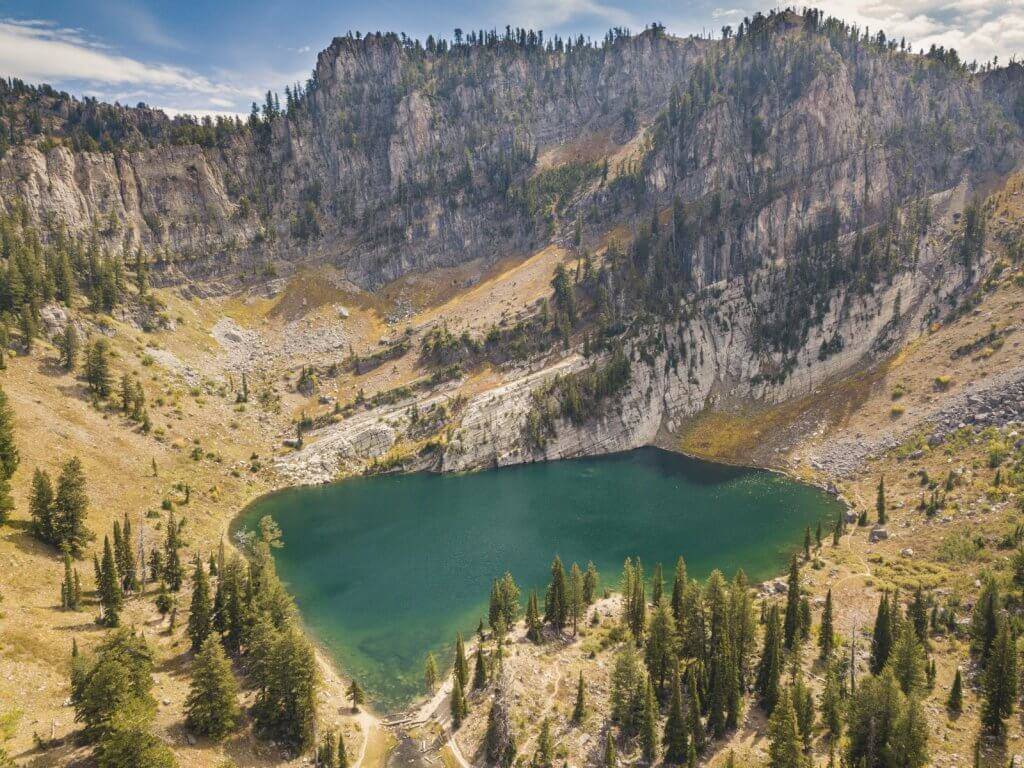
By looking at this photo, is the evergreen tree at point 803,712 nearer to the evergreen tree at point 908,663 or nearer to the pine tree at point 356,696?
the evergreen tree at point 908,663

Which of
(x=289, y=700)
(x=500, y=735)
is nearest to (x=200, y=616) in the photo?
(x=289, y=700)

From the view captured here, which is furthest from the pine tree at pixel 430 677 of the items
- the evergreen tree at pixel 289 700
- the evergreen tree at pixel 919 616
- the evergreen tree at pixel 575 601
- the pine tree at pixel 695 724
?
the evergreen tree at pixel 919 616

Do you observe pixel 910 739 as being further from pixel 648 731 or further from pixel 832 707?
pixel 648 731

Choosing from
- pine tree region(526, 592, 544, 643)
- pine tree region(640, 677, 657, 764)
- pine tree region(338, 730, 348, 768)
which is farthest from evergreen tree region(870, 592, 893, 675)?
pine tree region(338, 730, 348, 768)

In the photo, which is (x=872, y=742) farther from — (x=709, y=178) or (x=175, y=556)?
(x=709, y=178)

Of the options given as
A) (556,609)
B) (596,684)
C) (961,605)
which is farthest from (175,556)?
(961,605)

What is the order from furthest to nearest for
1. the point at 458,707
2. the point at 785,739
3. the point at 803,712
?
the point at 458,707 → the point at 803,712 → the point at 785,739

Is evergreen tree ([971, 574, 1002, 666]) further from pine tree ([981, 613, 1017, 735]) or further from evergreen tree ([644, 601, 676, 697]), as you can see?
evergreen tree ([644, 601, 676, 697])
